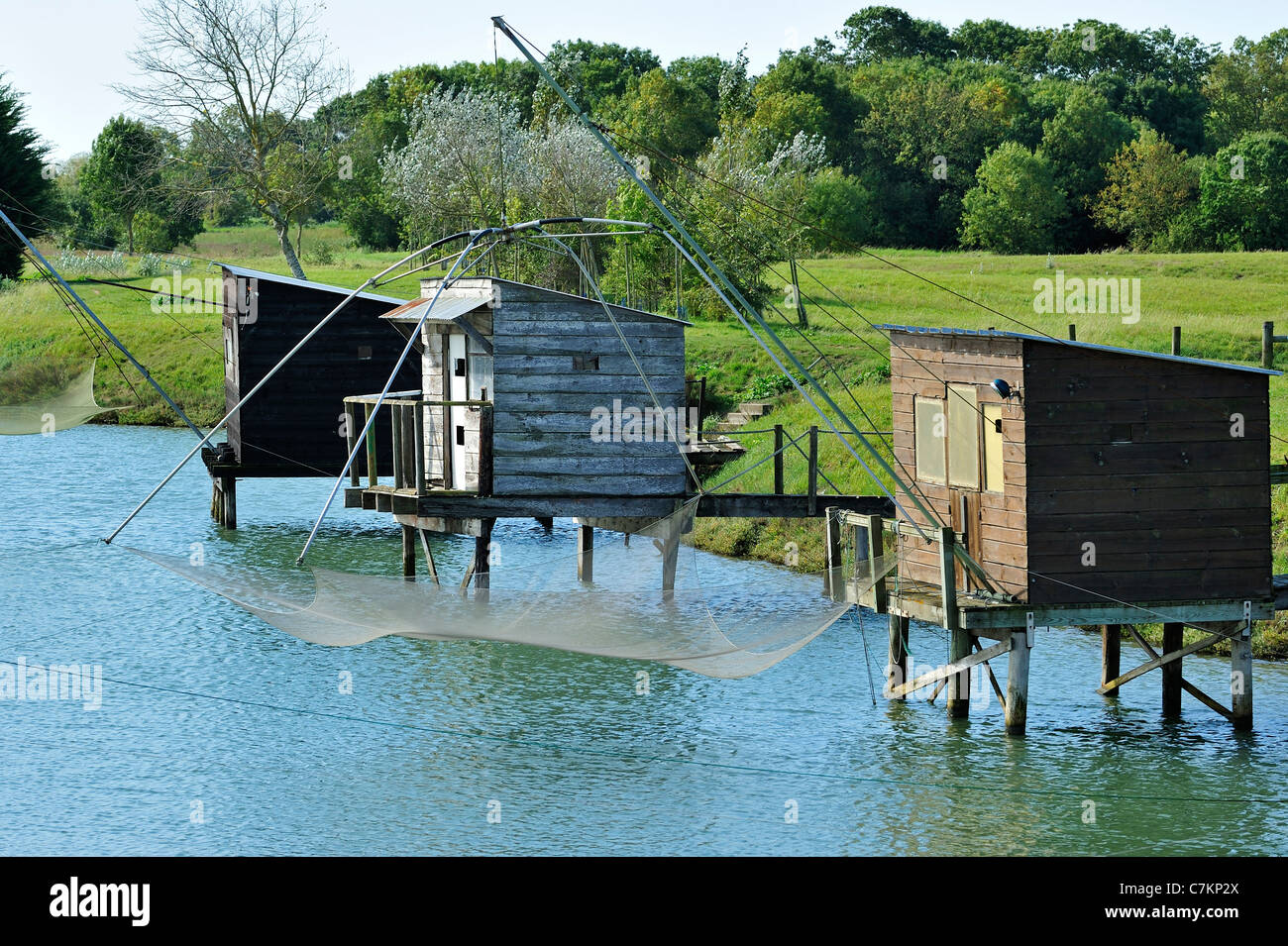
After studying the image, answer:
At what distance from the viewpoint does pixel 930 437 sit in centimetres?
1922

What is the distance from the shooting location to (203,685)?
21234 millimetres

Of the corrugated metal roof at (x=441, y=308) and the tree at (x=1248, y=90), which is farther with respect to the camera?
the tree at (x=1248, y=90)

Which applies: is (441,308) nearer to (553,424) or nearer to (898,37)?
(553,424)

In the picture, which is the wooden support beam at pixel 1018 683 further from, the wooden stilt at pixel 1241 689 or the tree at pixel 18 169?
the tree at pixel 18 169

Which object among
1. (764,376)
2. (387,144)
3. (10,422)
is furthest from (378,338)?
(387,144)

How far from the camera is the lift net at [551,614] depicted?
55.5 ft

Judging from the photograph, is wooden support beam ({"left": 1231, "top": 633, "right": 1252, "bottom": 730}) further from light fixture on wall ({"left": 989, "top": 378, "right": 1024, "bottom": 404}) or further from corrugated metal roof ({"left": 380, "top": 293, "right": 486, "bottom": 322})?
corrugated metal roof ({"left": 380, "top": 293, "right": 486, "bottom": 322})

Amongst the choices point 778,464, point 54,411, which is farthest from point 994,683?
point 54,411

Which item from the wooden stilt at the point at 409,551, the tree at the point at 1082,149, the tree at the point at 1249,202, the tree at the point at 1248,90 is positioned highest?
the tree at the point at 1248,90

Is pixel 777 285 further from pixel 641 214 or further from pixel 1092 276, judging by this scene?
pixel 1092 276

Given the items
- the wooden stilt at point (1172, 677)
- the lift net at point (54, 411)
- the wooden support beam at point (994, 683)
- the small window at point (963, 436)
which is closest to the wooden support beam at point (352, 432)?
the lift net at point (54, 411)

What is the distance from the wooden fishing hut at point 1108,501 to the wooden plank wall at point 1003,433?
0.03m

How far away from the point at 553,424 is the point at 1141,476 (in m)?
10.1

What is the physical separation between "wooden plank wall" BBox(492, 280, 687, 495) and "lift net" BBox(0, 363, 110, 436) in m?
9.24
